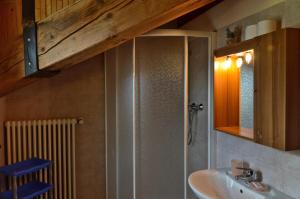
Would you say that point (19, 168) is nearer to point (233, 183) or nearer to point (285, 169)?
point (233, 183)

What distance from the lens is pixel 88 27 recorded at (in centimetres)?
126

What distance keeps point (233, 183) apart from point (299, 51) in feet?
3.24

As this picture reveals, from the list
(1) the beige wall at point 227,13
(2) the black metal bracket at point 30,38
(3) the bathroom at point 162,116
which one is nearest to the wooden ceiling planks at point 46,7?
(2) the black metal bracket at point 30,38

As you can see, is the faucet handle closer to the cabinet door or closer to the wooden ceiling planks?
the cabinet door

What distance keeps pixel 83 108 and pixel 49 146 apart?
0.51 meters

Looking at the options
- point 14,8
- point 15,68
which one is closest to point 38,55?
point 15,68

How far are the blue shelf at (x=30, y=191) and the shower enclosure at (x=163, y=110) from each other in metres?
0.73

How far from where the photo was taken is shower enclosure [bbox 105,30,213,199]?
2330 millimetres

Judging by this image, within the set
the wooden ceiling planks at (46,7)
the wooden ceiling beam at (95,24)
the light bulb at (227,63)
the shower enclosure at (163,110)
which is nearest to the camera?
the wooden ceiling beam at (95,24)

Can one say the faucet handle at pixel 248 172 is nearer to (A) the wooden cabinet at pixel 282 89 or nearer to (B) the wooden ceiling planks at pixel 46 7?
(A) the wooden cabinet at pixel 282 89

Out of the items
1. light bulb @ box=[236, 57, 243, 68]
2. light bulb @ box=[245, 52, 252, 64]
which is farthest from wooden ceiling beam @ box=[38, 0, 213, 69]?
light bulb @ box=[236, 57, 243, 68]

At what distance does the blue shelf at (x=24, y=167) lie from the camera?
2.03 meters

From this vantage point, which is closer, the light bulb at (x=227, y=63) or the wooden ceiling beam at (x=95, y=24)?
the wooden ceiling beam at (x=95, y=24)

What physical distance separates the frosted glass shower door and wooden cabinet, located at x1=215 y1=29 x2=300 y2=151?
2.80ft
